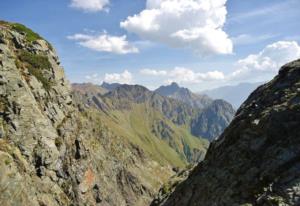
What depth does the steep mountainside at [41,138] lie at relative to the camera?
190 ft

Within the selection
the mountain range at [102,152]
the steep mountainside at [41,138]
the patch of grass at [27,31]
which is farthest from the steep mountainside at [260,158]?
the patch of grass at [27,31]

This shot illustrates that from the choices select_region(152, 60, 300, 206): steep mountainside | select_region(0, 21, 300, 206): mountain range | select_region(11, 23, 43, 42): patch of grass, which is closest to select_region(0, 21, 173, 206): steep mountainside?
select_region(11, 23, 43, 42): patch of grass

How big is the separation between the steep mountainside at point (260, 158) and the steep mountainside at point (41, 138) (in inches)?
1514

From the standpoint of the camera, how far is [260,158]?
1683 cm

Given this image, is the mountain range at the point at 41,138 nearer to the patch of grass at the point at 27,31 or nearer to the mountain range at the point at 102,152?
the patch of grass at the point at 27,31

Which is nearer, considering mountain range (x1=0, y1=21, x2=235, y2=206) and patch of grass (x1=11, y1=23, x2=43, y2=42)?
mountain range (x1=0, y1=21, x2=235, y2=206)

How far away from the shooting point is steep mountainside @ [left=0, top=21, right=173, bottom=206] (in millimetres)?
57981

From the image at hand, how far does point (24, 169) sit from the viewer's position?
5881 centimetres

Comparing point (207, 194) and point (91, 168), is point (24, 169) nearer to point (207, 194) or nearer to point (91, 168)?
point (91, 168)

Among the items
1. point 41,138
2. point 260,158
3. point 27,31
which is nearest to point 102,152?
point 27,31

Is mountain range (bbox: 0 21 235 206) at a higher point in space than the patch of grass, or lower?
lower

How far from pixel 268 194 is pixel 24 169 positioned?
5242 centimetres

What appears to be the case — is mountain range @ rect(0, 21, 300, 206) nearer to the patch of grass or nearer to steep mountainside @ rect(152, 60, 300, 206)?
steep mountainside @ rect(152, 60, 300, 206)

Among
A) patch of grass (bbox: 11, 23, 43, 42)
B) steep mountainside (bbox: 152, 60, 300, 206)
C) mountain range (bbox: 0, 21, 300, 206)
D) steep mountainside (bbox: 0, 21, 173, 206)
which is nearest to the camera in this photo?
steep mountainside (bbox: 152, 60, 300, 206)
